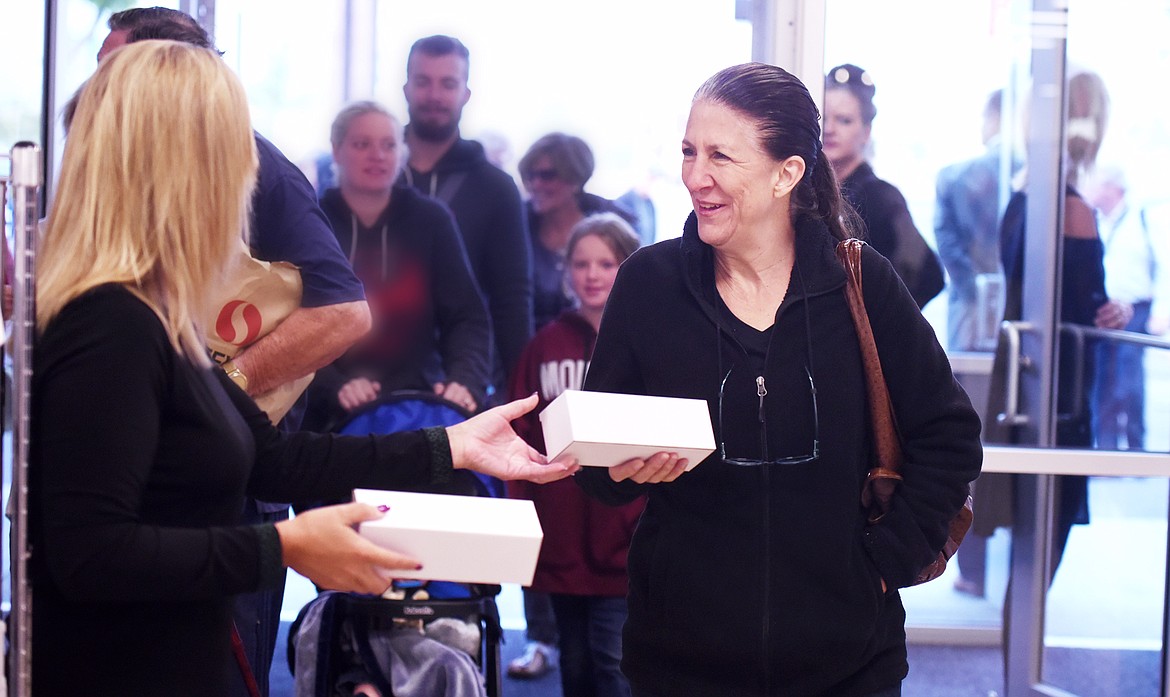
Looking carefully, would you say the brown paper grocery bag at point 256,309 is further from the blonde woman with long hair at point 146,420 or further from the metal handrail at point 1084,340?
the metal handrail at point 1084,340

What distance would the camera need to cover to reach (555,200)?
414 cm

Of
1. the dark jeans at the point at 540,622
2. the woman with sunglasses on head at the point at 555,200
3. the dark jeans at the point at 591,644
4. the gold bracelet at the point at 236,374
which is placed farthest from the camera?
the dark jeans at the point at 540,622

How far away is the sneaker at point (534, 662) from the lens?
4.15 metres

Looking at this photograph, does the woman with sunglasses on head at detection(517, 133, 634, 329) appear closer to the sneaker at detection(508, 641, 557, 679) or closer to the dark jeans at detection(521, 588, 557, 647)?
the dark jeans at detection(521, 588, 557, 647)

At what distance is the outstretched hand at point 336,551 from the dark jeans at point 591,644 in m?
1.87

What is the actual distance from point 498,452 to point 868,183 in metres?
1.87

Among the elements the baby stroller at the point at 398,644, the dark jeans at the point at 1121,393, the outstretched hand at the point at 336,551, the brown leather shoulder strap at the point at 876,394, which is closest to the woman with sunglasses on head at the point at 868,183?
the dark jeans at the point at 1121,393

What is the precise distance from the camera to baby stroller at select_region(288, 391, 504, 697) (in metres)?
2.64

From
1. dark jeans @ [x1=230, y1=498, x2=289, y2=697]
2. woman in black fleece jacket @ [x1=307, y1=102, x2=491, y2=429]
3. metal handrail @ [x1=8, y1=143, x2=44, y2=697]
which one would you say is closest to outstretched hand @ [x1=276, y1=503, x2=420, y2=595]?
metal handrail @ [x1=8, y1=143, x2=44, y2=697]

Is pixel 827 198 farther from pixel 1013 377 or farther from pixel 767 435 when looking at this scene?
pixel 1013 377

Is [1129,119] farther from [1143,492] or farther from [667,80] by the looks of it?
[1143,492]

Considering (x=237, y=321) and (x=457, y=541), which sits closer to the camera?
(x=457, y=541)

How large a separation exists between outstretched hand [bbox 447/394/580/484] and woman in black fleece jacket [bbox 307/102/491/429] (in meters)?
1.66

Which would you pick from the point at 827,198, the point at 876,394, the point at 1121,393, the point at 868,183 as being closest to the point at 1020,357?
the point at 1121,393
